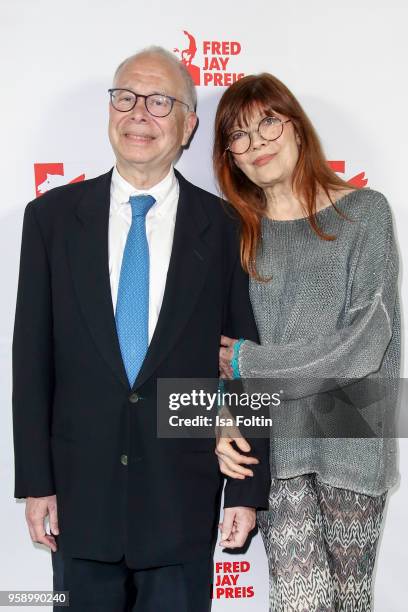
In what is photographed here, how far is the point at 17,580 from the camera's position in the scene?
2471 millimetres

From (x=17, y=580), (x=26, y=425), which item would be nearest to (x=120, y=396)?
(x=26, y=425)

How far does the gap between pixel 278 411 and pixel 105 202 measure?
77 centimetres

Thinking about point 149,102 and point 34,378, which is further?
point 149,102

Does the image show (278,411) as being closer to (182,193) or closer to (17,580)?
(182,193)

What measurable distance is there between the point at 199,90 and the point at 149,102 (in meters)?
0.46

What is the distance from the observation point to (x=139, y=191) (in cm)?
199

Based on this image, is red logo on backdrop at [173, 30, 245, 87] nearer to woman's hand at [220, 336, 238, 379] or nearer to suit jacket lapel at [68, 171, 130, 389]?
suit jacket lapel at [68, 171, 130, 389]

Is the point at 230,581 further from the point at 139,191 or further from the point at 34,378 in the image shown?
the point at 139,191

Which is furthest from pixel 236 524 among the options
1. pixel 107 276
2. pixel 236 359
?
pixel 107 276

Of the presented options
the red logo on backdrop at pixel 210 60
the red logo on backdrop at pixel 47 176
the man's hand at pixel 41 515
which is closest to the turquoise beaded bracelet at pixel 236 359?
the man's hand at pixel 41 515

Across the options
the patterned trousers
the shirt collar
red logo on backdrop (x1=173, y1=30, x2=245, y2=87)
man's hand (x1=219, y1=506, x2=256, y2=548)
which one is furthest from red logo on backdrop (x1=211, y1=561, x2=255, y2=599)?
red logo on backdrop (x1=173, y1=30, x2=245, y2=87)

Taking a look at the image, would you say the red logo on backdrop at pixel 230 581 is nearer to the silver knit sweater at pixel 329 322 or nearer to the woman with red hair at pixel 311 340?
the woman with red hair at pixel 311 340

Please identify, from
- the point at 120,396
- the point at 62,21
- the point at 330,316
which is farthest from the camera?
the point at 62,21

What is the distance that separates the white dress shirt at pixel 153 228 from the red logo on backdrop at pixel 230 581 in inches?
43.6
